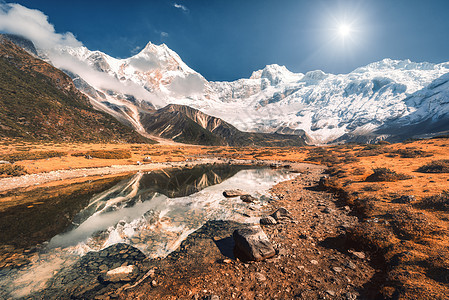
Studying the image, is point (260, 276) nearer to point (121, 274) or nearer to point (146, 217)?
point (121, 274)

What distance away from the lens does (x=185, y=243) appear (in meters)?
12.4

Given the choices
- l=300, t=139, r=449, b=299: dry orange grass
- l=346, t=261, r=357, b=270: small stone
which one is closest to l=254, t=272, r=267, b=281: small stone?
l=346, t=261, r=357, b=270: small stone

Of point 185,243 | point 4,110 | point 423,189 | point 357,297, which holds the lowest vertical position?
point 185,243

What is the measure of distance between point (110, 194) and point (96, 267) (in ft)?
56.8

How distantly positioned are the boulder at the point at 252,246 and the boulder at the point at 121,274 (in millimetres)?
5964

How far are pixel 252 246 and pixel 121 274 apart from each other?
7.55 metres

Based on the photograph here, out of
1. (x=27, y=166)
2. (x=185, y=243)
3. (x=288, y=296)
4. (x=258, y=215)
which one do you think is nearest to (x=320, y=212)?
(x=258, y=215)

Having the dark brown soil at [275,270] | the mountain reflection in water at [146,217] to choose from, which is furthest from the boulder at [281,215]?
the mountain reflection in water at [146,217]

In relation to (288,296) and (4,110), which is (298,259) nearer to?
(288,296)

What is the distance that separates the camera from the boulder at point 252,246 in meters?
10.2

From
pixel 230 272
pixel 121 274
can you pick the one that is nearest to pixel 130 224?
pixel 121 274

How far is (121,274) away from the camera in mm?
9516

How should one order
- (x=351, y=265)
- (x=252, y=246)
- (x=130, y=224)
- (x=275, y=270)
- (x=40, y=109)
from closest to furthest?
(x=351, y=265) → (x=275, y=270) → (x=252, y=246) → (x=130, y=224) → (x=40, y=109)

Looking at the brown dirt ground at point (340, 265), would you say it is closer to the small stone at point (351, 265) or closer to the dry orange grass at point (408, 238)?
the dry orange grass at point (408, 238)
